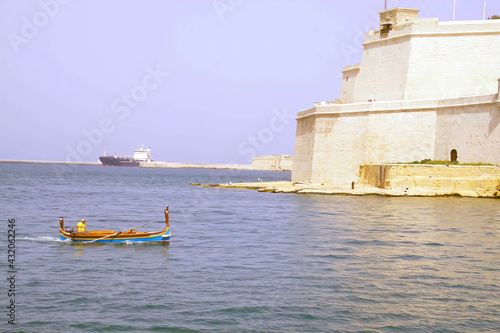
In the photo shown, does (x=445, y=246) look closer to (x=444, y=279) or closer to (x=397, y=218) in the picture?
(x=444, y=279)

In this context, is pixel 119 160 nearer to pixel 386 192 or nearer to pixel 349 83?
pixel 349 83

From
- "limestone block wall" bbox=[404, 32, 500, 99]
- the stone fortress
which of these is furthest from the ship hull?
"limestone block wall" bbox=[404, 32, 500, 99]

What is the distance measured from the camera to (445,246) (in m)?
15.9

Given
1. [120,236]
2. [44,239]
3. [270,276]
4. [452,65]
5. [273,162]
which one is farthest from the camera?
[273,162]

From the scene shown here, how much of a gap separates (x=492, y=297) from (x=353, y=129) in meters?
24.3

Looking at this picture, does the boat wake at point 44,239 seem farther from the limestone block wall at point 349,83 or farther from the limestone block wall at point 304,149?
the limestone block wall at point 349,83

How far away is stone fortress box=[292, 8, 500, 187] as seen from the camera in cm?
3198

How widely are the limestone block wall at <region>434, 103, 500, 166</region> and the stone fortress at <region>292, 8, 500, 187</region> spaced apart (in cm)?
6

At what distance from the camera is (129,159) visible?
156 metres

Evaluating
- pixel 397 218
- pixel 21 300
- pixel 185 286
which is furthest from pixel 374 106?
pixel 21 300

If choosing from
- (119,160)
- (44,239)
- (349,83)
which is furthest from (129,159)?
(44,239)

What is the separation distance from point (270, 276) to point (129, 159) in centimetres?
14798

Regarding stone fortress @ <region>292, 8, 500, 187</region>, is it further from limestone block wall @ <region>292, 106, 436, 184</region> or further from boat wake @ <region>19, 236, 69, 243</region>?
boat wake @ <region>19, 236, 69, 243</region>

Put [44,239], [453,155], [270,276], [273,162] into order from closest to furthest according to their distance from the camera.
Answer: [270,276] < [44,239] < [453,155] < [273,162]
